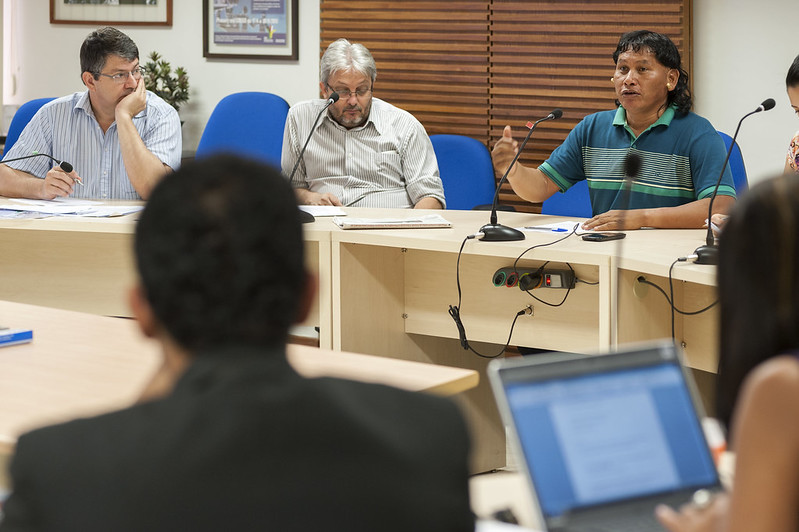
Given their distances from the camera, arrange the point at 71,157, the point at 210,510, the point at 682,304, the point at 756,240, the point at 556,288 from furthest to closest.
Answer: the point at 71,157
the point at 556,288
the point at 682,304
the point at 756,240
the point at 210,510

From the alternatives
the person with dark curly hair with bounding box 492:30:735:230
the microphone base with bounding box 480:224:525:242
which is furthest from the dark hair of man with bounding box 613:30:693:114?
the microphone base with bounding box 480:224:525:242

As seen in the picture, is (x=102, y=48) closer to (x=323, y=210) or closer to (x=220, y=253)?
(x=323, y=210)

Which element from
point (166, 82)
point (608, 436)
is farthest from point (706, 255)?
point (166, 82)

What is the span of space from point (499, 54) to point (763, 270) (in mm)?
3712

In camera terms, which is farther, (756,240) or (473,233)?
(473,233)

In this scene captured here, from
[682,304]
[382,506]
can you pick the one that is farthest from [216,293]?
[682,304]

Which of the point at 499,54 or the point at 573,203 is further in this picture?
the point at 499,54

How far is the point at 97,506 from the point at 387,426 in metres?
0.25

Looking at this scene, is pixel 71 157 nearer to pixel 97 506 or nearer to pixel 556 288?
pixel 556 288

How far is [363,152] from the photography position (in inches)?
148

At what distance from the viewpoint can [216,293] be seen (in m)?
0.87

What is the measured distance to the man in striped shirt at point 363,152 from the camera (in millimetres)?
3727

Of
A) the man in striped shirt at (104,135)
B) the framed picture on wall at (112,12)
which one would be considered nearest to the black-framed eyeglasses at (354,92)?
the man in striped shirt at (104,135)

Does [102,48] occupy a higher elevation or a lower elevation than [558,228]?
higher
